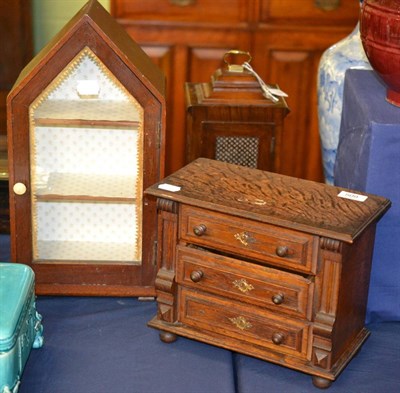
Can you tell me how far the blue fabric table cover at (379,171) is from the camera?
2.32 meters

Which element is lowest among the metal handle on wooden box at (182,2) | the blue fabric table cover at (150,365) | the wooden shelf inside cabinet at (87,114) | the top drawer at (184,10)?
the blue fabric table cover at (150,365)

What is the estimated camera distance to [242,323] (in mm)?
2188

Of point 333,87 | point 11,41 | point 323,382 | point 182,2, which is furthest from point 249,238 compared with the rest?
point 182,2

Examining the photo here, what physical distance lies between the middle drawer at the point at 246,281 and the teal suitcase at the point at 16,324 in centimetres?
35

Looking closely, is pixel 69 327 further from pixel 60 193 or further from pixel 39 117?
pixel 39 117

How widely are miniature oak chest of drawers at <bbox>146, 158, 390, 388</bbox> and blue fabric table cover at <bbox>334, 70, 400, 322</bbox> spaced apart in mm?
132

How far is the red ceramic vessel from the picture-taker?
7.54 ft

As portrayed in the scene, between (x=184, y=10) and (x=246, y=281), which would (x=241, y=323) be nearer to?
(x=246, y=281)

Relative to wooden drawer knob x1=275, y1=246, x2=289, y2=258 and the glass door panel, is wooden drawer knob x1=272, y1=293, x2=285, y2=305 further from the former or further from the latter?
the glass door panel

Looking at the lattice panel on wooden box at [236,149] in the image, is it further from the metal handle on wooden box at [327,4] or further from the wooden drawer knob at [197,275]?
the metal handle on wooden box at [327,4]

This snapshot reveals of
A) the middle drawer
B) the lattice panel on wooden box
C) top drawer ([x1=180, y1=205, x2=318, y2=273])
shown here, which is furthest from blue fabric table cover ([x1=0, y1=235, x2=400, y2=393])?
the lattice panel on wooden box

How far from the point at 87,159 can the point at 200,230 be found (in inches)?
19.5

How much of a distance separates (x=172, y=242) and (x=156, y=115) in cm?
33

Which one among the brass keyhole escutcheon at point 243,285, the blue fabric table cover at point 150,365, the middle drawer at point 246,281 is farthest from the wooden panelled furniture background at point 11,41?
the brass keyhole escutcheon at point 243,285
